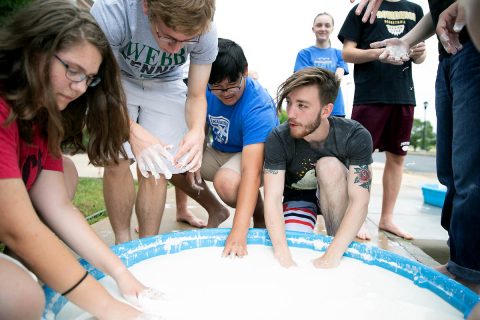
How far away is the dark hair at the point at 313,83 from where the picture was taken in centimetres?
180

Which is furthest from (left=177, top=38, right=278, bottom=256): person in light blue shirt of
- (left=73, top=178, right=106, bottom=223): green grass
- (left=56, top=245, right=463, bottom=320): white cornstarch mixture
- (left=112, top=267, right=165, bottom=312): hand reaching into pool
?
(left=73, top=178, right=106, bottom=223): green grass

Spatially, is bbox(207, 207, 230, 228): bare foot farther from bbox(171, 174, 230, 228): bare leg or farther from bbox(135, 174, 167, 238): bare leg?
bbox(135, 174, 167, 238): bare leg

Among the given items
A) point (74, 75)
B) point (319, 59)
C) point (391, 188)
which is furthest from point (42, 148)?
point (319, 59)

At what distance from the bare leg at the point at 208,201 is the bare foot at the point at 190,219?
0.14m

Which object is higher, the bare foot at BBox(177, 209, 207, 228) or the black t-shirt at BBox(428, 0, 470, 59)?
the black t-shirt at BBox(428, 0, 470, 59)

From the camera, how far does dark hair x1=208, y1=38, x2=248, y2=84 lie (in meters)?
1.90

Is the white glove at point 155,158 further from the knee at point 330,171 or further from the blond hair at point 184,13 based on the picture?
the knee at point 330,171

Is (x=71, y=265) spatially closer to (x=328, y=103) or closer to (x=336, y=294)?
(x=336, y=294)

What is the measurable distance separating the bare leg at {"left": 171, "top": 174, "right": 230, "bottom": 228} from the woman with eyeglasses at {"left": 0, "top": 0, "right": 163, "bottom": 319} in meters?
1.13

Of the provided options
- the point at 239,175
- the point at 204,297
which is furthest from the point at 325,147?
the point at 204,297

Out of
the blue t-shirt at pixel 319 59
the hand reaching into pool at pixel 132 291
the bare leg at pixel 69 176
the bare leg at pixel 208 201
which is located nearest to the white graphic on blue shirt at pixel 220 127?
the bare leg at pixel 208 201

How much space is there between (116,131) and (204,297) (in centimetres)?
67

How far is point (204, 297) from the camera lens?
1.44 meters

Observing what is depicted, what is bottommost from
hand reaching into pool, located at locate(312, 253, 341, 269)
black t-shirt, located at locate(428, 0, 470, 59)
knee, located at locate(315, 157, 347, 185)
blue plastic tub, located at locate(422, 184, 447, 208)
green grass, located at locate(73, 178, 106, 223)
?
green grass, located at locate(73, 178, 106, 223)
